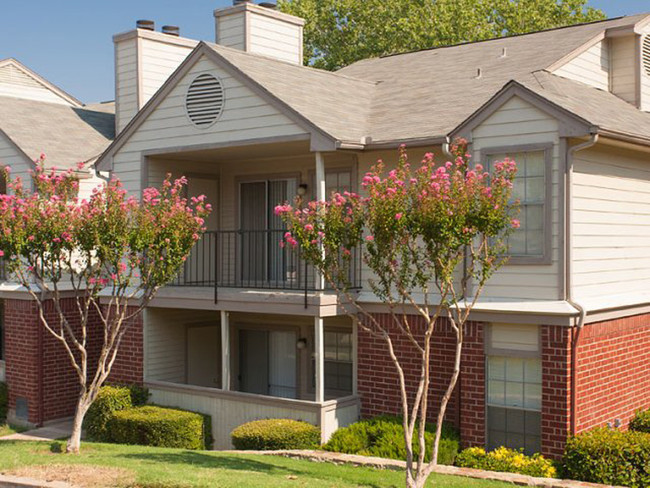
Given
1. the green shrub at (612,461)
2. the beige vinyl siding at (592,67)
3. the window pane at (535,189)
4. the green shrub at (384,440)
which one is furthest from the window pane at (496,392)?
the beige vinyl siding at (592,67)

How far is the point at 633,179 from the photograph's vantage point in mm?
15891

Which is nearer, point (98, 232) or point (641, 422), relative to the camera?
point (98, 232)

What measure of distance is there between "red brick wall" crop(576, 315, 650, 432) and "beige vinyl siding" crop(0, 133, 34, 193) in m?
13.8

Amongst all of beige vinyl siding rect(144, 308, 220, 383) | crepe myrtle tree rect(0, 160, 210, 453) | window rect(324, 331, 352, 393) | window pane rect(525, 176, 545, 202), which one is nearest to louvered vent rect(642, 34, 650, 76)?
window pane rect(525, 176, 545, 202)

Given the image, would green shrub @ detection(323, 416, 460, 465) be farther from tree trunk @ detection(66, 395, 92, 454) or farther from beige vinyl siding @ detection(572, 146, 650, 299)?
tree trunk @ detection(66, 395, 92, 454)

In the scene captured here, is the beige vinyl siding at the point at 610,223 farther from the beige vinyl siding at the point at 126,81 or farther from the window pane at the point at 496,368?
the beige vinyl siding at the point at 126,81

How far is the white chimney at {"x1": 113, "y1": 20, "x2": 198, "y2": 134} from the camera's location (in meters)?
23.3

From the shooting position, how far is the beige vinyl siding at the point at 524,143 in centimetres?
1384

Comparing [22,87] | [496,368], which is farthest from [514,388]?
[22,87]

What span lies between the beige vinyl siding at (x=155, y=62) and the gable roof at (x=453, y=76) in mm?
5593

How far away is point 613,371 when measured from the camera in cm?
1498

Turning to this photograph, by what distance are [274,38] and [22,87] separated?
11.2 metres

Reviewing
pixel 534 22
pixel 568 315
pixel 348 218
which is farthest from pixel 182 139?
pixel 534 22

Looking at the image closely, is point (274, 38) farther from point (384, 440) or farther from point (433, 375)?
point (384, 440)
